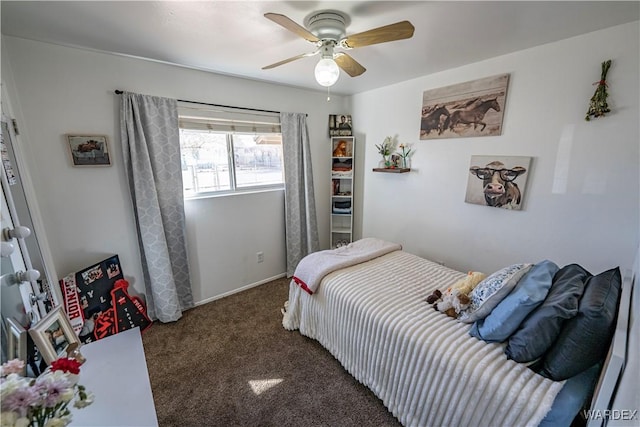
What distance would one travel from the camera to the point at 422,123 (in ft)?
8.69

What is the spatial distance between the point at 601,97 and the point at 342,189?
8.27ft

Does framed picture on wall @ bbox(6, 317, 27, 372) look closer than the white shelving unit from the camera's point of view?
Yes

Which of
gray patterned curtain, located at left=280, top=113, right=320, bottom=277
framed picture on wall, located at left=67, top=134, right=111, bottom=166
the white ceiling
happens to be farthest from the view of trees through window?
the white ceiling

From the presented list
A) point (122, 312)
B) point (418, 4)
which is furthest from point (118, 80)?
point (418, 4)

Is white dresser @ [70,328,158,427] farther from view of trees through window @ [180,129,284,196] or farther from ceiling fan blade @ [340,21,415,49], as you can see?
ceiling fan blade @ [340,21,415,49]

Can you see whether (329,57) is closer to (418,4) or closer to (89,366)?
(418,4)

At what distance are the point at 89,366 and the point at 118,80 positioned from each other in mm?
2074

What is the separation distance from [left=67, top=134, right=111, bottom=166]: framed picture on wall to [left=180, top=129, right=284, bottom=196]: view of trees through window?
1.92ft

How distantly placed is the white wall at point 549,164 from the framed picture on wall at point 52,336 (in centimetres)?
288

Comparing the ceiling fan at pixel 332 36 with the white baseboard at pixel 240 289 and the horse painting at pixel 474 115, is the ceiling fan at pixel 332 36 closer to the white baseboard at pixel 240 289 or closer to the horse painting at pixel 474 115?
the horse painting at pixel 474 115

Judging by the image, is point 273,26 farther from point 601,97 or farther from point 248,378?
point 248,378

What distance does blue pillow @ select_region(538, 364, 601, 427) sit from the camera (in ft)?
3.06

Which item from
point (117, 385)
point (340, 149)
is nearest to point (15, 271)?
point (117, 385)

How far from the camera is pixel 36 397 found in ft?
1.96
